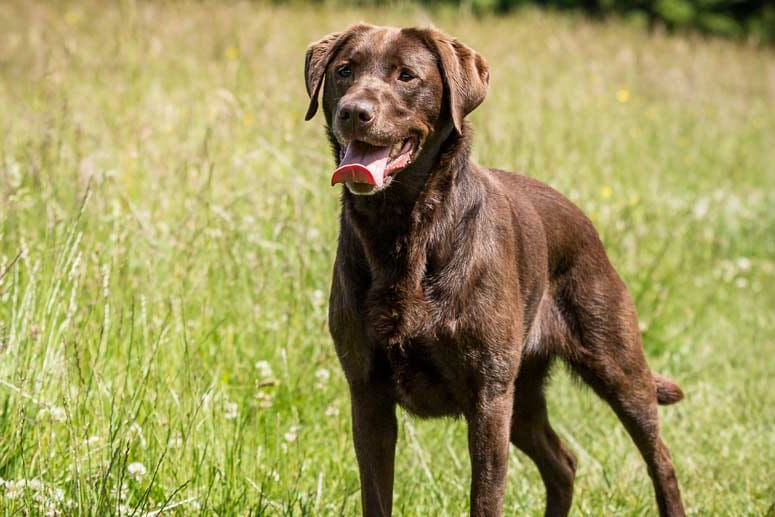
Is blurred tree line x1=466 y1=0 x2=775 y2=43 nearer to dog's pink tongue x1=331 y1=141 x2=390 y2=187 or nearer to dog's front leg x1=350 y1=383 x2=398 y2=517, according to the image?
dog's pink tongue x1=331 y1=141 x2=390 y2=187

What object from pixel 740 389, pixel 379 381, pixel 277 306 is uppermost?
pixel 379 381

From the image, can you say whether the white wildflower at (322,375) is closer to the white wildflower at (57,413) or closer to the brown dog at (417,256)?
the brown dog at (417,256)

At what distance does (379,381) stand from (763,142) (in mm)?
8880

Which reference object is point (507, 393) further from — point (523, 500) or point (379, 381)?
point (523, 500)

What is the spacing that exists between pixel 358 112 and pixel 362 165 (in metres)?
0.18

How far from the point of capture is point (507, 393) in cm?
348

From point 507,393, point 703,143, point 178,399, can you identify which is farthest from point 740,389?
point 703,143

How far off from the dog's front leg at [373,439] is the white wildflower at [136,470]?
2.37 feet

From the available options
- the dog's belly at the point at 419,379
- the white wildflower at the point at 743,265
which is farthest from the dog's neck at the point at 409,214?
the white wildflower at the point at 743,265

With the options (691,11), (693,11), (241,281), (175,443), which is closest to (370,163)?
(175,443)

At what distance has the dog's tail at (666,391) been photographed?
455cm

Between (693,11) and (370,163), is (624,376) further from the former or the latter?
(693,11)

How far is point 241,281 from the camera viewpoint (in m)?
5.09

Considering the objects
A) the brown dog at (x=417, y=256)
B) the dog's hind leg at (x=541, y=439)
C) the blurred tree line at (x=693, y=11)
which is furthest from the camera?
the blurred tree line at (x=693, y=11)
